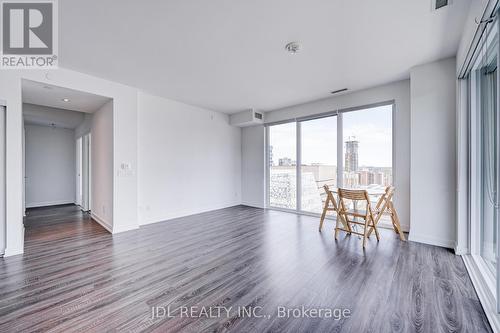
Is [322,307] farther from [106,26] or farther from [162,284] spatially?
[106,26]

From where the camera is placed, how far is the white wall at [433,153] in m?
2.82

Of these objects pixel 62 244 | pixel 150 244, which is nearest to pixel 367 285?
pixel 150 244

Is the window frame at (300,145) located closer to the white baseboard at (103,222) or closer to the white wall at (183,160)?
the white wall at (183,160)

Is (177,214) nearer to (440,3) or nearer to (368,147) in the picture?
(368,147)

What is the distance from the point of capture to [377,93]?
12.6 ft

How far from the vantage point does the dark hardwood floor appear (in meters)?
1.54

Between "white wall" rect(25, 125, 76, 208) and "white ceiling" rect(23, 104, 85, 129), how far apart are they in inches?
18.3

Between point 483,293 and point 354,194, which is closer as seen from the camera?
point 483,293

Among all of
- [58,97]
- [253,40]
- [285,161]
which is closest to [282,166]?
[285,161]

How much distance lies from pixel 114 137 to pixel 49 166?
4277 millimetres

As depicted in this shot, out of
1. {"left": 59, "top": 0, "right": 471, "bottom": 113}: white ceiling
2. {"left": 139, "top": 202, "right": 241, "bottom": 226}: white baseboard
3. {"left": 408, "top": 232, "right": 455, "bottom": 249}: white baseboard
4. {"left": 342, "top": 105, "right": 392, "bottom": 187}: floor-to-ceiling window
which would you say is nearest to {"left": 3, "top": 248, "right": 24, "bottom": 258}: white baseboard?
{"left": 139, "top": 202, "right": 241, "bottom": 226}: white baseboard

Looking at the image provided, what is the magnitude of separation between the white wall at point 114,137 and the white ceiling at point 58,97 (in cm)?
16

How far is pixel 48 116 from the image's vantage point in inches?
198

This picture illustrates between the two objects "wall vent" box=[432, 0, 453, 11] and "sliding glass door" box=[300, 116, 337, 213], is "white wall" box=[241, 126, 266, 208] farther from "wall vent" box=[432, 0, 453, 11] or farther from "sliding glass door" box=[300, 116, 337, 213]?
"wall vent" box=[432, 0, 453, 11]
